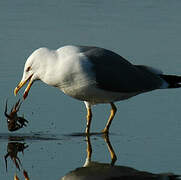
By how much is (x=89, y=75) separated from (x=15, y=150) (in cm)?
119

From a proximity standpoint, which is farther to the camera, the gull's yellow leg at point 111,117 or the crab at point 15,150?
the gull's yellow leg at point 111,117

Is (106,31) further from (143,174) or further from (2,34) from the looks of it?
(143,174)

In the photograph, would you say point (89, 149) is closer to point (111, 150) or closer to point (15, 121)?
point (111, 150)

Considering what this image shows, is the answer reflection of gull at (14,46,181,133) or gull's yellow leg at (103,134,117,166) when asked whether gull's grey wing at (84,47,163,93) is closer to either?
reflection of gull at (14,46,181,133)

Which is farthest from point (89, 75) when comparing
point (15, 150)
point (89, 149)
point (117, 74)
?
point (15, 150)

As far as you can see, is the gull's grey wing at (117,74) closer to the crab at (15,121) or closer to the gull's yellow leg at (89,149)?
the gull's yellow leg at (89,149)

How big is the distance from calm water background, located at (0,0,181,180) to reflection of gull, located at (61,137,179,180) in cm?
9

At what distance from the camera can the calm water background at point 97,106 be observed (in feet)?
22.2

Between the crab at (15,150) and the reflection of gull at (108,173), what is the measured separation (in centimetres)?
55

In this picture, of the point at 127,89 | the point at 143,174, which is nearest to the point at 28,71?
the point at 127,89

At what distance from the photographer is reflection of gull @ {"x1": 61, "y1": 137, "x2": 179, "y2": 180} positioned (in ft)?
20.0

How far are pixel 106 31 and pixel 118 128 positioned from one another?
452 cm

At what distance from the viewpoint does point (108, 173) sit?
628cm

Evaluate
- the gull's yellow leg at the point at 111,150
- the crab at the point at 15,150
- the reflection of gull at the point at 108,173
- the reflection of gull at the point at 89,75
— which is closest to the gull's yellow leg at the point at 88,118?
the reflection of gull at the point at 89,75
